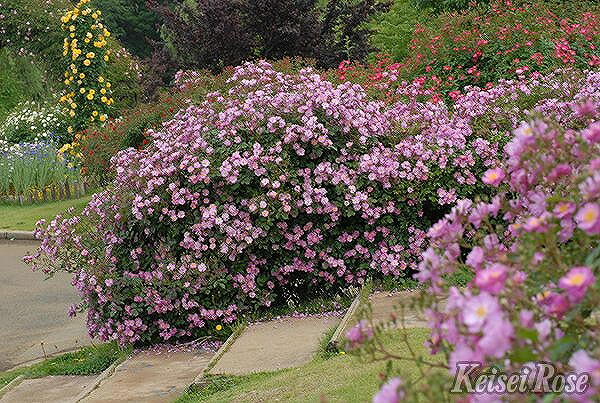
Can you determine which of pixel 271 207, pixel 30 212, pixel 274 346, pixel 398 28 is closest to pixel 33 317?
pixel 271 207

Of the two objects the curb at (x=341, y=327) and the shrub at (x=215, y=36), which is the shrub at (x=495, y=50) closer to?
the shrub at (x=215, y=36)

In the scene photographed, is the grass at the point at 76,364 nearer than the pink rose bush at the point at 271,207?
Yes

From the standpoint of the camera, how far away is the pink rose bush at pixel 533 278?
1800mm

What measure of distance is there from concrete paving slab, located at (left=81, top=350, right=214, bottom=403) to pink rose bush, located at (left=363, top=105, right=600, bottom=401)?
3229 millimetres

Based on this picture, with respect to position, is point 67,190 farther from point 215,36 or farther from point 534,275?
point 534,275

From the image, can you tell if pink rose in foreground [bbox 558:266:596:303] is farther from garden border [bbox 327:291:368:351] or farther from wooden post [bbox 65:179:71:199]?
wooden post [bbox 65:179:71:199]

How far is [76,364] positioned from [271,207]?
6.07ft

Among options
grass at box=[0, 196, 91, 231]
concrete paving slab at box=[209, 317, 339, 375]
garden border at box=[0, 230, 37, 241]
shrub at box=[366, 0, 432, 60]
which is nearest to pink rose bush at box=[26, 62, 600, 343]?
concrete paving slab at box=[209, 317, 339, 375]

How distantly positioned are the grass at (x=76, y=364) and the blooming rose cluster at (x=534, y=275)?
188 inches

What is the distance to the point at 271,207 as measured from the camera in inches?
271

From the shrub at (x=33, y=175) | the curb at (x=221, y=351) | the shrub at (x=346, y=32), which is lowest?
the curb at (x=221, y=351)

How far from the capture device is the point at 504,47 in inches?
456

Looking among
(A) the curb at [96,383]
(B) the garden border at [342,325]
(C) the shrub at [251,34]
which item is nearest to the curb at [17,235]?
(C) the shrub at [251,34]

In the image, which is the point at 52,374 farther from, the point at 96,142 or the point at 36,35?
the point at 36,35
